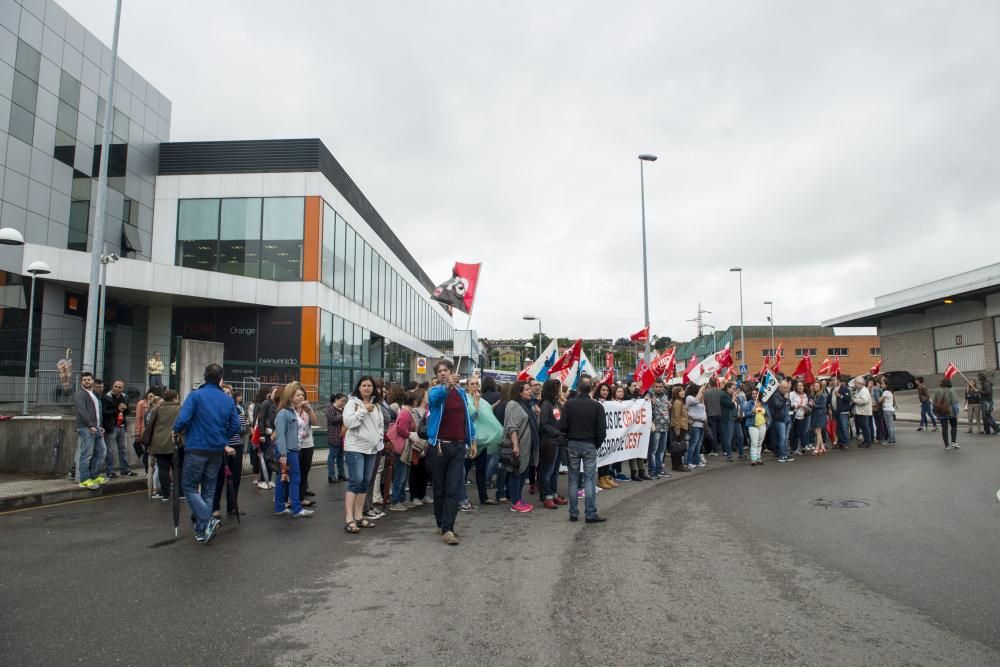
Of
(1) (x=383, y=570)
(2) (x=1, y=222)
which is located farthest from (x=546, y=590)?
(2) (x=1, y=222)

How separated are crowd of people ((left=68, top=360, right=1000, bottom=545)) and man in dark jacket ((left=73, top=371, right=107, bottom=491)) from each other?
2 cm

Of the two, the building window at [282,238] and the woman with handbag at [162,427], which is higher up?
the building window at [282,238]

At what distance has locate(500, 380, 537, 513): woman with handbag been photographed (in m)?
9.41

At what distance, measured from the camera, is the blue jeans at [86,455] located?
10922 mm

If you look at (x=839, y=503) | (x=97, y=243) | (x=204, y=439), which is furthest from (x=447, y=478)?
(x=97, y=243)

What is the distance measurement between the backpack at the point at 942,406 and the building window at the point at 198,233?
91.5ft

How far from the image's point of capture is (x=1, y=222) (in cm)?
2523

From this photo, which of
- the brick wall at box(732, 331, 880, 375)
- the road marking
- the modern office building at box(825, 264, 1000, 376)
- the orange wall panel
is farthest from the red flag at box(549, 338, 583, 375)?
the brick wall at box(732, 331, 880, 375)

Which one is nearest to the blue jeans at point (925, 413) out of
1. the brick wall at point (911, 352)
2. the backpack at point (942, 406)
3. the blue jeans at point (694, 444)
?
the backpack at point (942, 406)

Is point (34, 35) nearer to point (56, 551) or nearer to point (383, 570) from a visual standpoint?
point (56, 551)

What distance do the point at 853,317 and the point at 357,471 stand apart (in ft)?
153

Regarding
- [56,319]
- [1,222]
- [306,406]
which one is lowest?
[306,406]

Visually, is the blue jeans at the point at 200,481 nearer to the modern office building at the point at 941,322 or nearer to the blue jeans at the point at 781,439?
the blue jeans at the point at 781,439

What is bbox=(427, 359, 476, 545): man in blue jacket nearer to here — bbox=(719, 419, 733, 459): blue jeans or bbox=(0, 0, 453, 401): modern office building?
bbox=(719, 419, 733, 459): blue jeans
